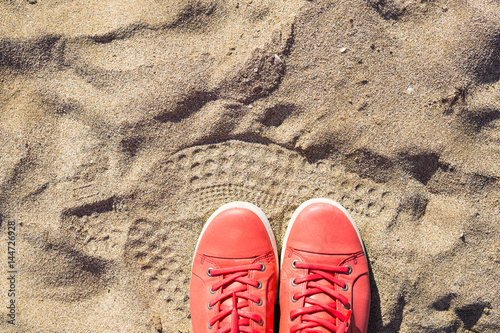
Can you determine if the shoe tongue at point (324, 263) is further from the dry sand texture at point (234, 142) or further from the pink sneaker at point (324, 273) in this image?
the dry sand texture at point (234, 142)

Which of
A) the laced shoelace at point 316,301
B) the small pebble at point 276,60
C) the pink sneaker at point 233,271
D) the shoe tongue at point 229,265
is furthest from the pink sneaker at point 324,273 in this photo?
the small pebble at point 276,60

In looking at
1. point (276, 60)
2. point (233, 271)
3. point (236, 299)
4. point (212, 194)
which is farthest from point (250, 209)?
point (276, 60)

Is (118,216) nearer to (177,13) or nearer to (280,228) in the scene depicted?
(280,228)

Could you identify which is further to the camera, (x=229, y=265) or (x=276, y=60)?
(x=229, y=265)

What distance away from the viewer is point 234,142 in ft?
4.62

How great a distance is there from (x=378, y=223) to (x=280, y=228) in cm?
44

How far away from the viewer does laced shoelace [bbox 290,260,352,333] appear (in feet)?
4.42

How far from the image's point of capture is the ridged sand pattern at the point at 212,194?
140 centimetres

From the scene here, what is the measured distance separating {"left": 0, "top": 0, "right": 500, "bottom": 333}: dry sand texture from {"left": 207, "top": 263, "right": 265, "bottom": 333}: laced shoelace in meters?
0.16

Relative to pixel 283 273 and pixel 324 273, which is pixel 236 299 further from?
pixel 324 273

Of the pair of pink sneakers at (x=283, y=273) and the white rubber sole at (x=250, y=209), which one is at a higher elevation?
the white rubber sole at (x=250, y=209)

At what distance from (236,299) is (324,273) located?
0.41m

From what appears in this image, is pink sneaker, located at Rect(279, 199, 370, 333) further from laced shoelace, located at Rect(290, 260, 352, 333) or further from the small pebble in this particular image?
the small pebble

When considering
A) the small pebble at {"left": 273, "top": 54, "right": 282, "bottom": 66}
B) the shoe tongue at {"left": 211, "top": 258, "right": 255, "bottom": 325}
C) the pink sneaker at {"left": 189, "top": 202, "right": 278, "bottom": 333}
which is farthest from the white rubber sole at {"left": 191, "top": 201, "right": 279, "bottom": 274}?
the small pebble at {"left": 273, "top": 54, "right": 282, "bottom": 66}
